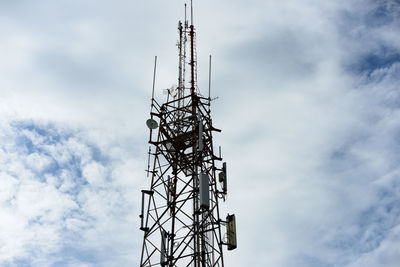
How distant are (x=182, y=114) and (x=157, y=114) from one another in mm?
2102

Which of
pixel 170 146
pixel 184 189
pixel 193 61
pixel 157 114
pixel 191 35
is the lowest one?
pixel 184 189

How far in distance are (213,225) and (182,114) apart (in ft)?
32.7

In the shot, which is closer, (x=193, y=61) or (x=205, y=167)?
(x=205, y=167)

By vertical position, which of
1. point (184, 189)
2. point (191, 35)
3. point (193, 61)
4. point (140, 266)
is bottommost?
point (140, 266)

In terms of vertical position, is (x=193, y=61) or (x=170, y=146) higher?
(x=193, y=61)

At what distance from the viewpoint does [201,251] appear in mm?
30656

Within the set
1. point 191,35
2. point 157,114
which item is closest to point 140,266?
point 157,114

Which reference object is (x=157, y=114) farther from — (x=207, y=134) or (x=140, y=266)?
(x=140, y=266)

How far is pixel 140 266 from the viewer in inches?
1232

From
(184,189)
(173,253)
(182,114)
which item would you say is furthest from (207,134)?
(173,253)

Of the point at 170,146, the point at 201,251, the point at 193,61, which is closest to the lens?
the point at 201,251

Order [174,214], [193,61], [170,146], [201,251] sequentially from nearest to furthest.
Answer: [201,251], [174,214], [170,146], [193,61]

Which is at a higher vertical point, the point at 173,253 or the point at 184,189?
the point at 184,189

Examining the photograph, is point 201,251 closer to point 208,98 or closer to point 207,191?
point 207,191
